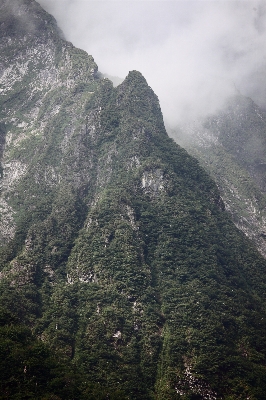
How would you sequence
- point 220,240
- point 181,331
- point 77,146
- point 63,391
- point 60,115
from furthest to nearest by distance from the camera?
point 60,115
point 77,146
point 220,240
point 181,331
point 63,391

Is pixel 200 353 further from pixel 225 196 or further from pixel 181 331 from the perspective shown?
pixel 225 196

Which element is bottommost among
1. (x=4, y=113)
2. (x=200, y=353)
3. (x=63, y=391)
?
(x=63, y=391)

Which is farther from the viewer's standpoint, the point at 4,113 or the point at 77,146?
the point at 4,113

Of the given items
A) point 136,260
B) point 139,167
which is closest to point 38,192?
point 139,167

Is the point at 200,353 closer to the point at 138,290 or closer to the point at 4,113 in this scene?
the point at 138,290

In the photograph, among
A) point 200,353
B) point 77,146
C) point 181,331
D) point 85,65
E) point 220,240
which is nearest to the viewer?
point 200,353

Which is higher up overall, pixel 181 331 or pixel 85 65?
pixel 85 65
